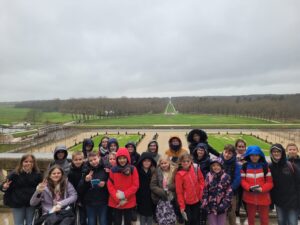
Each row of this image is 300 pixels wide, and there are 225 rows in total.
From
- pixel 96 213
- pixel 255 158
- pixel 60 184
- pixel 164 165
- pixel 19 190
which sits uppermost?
pixel 255 158

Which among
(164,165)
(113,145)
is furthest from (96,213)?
(113,145)

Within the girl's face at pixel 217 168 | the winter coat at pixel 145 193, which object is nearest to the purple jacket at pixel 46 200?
the winter coat at pixel 145 193

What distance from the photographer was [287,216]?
3.91 m

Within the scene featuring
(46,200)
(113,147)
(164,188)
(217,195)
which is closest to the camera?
(46,200)

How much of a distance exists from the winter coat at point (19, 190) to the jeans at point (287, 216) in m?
3.62

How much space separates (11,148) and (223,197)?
3294cm

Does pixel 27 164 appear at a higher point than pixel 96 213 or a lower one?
higher

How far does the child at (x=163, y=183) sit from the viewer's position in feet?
12.7

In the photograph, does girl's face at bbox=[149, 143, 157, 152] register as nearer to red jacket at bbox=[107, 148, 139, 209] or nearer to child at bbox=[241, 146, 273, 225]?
red jacket at bbox=[107, 148, 139, 209]

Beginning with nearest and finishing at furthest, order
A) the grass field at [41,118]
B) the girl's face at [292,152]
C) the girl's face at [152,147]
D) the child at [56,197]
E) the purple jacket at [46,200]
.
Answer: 1. the child at [56,197]
2. the purple jacket at [46,200]
3. the girl's face at [292,152]
4. the girl's face at [152,147]
5. the grass field at [41,118]

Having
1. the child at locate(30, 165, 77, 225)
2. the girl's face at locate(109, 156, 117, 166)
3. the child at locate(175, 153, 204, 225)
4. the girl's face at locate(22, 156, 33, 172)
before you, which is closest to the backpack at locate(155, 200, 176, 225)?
the child at locate(175, 153, 204, 225)

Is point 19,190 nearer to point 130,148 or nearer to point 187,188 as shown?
point 130,148

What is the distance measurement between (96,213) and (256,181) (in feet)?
8.00

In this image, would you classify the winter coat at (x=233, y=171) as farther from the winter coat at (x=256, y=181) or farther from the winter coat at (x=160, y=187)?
the winter coat at (x=160, y=187)
